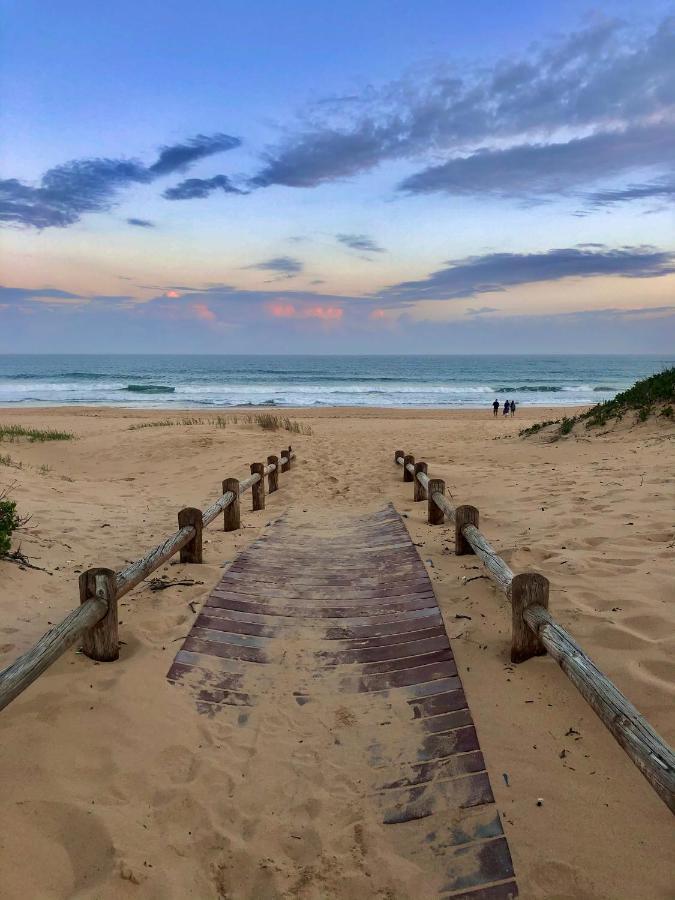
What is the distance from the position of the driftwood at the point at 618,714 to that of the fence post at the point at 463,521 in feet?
7.42

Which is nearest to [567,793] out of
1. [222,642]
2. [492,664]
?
[492,664]

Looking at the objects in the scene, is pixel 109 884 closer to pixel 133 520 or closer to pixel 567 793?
pixel 567 793

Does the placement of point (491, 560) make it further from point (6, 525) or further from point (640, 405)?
point (640, 405)

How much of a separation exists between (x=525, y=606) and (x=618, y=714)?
3.78ft

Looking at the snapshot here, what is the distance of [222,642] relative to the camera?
4453mm

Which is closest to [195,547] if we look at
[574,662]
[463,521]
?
[463,521]

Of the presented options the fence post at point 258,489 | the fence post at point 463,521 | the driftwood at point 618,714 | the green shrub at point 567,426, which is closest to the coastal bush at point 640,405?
the green shrub at point 567,426

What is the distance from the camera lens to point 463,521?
593cm

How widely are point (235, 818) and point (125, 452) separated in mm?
13840

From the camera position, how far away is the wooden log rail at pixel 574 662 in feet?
7.47

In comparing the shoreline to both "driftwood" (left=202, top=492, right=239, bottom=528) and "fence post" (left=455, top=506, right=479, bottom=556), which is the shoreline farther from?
"fence post" (left=455, top=506, right=479, bottom=556)

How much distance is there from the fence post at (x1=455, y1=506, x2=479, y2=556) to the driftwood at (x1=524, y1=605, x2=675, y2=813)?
89.0 inches

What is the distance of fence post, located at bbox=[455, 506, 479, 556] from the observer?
5.86m

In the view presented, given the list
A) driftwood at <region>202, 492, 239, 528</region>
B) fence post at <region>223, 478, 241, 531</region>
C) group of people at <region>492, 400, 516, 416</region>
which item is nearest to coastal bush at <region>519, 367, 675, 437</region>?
fence post at <region>223, 478, 241, 531</region>
